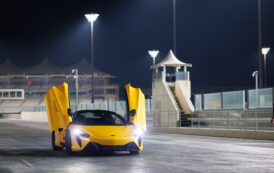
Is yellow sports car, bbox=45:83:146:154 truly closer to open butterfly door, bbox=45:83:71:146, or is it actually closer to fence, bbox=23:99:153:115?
open butterfly door, bbox=45:83:71:146

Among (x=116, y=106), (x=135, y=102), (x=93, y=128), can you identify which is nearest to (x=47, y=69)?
(x=116, y=106)

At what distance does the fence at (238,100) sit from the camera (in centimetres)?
2822

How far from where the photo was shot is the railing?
26.4m

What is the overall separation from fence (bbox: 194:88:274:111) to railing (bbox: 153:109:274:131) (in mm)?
529

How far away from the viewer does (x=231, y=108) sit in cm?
3030

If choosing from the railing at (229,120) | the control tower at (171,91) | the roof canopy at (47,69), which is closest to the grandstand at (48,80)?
the roof canopy at (47,69)

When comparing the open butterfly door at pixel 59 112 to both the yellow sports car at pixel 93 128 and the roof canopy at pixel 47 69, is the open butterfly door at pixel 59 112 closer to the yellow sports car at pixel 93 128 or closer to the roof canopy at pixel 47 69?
the yellow sports car at pixel 93 128

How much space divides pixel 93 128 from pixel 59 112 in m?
2.25

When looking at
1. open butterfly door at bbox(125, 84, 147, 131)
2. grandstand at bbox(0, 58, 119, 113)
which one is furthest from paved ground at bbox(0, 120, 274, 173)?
grandstand at bbox(0, 58, 119, 113)

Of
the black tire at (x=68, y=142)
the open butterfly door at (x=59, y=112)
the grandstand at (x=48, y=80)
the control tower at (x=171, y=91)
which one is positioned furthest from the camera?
the grandstand at (x=48, y=80)

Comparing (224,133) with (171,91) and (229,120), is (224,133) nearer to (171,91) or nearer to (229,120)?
(229,120)

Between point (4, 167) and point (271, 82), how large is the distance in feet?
310

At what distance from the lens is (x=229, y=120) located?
27859 millimetres

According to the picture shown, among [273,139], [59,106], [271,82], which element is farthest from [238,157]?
[271,82]
